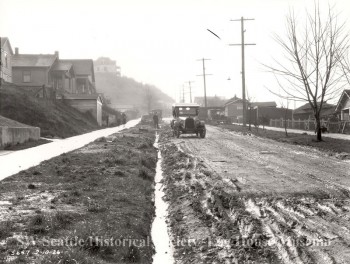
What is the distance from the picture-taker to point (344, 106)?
45938 mm

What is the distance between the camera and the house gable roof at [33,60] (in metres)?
53.1

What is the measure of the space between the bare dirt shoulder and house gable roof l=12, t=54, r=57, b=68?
43328 millimetres

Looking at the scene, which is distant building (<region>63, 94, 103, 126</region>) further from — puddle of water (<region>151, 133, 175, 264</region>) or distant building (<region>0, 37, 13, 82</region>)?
puddle of water (<region>151, 133, 175, 264</region>)

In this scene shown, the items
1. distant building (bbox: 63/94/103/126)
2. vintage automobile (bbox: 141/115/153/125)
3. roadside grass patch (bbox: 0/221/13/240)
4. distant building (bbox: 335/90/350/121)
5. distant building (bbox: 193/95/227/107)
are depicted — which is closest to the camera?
roadside grass patch (bbox: 0/221/13/240)

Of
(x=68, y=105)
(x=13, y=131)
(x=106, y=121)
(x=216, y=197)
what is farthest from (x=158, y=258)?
(x=106, y=121)

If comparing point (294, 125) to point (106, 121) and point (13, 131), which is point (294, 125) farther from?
point (13, 131)

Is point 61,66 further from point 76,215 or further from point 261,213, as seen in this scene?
point 261,213

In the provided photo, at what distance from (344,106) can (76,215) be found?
1701 inches

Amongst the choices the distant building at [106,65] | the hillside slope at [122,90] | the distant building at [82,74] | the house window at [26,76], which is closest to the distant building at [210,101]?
the hillside slope at [122,90]

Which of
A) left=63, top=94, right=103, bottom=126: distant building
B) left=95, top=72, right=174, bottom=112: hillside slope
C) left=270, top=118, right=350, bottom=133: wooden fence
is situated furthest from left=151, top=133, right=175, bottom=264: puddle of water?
left=95, top=72, right=174, bottom=112: hillside slope

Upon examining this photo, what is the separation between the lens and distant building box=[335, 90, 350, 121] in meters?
44.2

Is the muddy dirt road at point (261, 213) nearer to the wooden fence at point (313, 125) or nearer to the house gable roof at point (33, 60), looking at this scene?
the wooden fence at point (313, 125)

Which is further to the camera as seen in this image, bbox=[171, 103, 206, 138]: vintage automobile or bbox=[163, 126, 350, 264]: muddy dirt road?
bbox=[171, 103, 206, 138]: vintage automobile

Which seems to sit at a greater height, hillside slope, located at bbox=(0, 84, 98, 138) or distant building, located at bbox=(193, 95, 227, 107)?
distant building, located at bbox=(193, 95, 227, 107)
